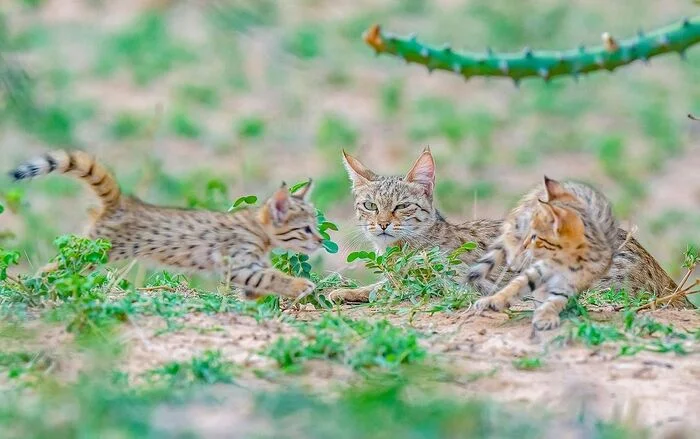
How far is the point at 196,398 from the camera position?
555cm

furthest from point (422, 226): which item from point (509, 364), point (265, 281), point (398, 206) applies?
point (509, 364)

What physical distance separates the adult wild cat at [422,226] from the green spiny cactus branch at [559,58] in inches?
107

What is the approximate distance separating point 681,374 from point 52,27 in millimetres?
13483

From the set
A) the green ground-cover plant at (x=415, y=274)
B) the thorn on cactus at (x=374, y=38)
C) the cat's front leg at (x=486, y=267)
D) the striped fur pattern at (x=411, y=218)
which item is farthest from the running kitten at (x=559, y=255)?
the thorn on cactus at (x=374, y=38)

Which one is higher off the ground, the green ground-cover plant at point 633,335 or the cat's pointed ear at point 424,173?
the cat's pointed ear at point 424,173

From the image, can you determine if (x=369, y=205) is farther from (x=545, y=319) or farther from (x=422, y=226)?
(x=545, y=319)

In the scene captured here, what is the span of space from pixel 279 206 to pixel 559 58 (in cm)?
298

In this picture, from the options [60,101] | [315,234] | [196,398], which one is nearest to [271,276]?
[315,234]

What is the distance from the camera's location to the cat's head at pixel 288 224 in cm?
838

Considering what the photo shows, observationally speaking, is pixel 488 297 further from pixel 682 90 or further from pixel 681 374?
pixel 682 90

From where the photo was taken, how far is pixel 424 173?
29.9ft

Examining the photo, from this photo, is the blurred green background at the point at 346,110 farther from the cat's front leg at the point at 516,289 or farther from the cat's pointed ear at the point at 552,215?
the cat's pointed ear at the point at 552,215

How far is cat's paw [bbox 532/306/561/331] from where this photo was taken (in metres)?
6.94

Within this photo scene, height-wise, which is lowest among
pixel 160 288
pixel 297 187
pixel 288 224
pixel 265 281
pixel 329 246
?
pixel 160 288
